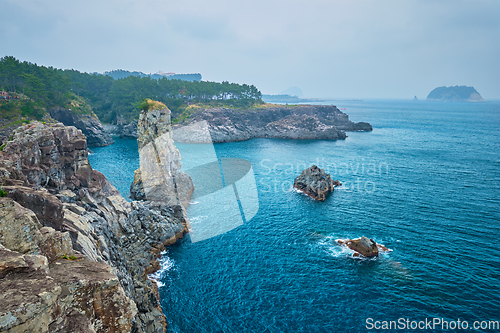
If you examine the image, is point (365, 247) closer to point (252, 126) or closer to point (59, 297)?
point (59, 297)

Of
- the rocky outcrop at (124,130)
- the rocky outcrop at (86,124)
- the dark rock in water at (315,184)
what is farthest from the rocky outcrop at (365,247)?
the rocky outcrop at (124,130)

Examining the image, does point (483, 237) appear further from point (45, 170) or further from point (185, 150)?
point (185, 150)

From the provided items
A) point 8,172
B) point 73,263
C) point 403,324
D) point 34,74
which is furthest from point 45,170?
point 34,74

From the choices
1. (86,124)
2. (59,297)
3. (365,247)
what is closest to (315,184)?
(365,247)

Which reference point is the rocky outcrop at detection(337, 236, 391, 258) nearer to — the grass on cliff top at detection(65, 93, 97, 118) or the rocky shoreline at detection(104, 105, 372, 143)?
the rocky shoreline at detection(104, 105, 372, 143)

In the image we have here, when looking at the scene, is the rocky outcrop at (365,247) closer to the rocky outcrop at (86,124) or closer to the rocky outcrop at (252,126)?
the rocky outcrop at (252,126)

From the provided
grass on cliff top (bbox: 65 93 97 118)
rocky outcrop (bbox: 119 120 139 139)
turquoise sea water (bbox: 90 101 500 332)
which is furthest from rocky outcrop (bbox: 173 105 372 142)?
turquoise sea water (bbox: 90 101 500 332)
